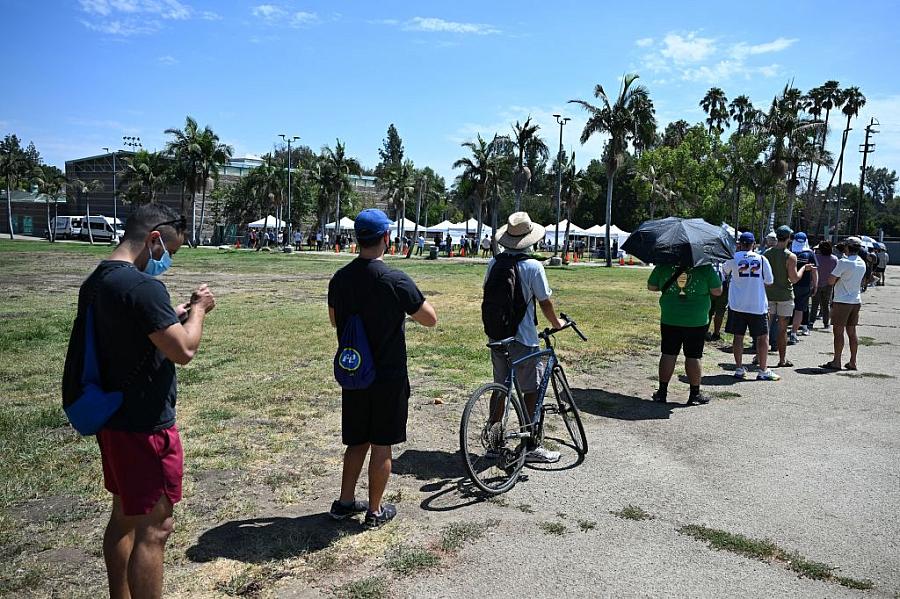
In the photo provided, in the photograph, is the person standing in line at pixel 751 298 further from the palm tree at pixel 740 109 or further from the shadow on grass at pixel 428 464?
the palm tree at pixel 740 109

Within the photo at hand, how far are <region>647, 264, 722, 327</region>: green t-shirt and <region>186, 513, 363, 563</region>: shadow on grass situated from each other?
177 inches

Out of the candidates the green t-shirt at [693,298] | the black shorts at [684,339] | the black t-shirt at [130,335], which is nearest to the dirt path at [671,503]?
the black shorts at [684,339]

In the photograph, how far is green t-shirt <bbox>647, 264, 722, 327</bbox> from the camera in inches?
283

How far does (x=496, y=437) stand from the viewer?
193 inches

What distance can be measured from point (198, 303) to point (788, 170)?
50011mm

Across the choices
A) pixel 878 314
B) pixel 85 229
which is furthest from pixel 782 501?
pixel 85 229

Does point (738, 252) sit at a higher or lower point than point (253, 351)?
higher

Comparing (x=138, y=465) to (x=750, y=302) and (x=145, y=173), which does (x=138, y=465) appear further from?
(x=145, y=173)

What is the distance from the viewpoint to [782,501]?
4664 mm

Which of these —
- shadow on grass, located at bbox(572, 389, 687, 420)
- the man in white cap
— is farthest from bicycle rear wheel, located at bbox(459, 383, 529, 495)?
shadow on grass, located at bbox(572, 389, 687, 420)

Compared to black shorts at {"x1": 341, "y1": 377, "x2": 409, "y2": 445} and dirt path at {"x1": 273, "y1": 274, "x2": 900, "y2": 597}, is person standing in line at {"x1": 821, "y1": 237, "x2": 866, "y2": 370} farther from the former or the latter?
black shorts at {"x1": 341, "y1": 377, "x2": 409, "y2": 445}

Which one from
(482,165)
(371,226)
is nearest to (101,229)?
(482,165)

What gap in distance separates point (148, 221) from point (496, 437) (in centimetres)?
293

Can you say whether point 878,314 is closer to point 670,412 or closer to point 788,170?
point 670,412
